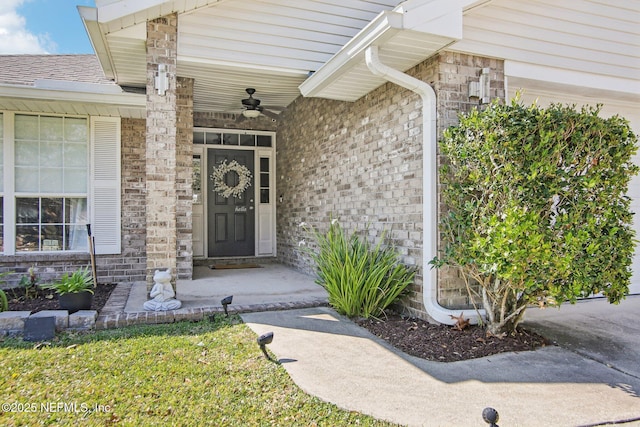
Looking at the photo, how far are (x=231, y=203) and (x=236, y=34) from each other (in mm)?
3899

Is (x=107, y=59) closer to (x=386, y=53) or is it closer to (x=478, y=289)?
(x=386, y=53)

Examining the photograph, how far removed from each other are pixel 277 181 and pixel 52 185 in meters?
3.83

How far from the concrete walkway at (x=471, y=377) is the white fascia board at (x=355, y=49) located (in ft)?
8.31

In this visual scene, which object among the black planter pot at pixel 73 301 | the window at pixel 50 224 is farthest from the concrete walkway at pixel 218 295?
the window at pixel 50 224

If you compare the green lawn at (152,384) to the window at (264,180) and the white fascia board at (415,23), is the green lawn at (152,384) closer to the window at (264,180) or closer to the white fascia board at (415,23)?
the white fascia board at (415,23)

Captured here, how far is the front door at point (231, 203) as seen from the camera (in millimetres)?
8141

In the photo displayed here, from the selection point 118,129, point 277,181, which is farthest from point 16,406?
point 277,181

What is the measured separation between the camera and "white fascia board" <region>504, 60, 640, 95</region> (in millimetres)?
4406

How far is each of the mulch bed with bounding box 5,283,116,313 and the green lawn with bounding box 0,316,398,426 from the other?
89 centimetres

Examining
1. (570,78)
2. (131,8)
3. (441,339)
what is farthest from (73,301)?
(570,78)

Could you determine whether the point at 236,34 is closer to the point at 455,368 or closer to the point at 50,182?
the point at 50,182

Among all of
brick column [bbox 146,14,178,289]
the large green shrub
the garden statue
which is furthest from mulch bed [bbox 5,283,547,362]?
brick column [bbox 146,14,178,289]

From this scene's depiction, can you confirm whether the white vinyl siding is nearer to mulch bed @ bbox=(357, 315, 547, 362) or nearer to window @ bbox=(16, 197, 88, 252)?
mulch bed @ bbox=(357, 315, 547, 362)

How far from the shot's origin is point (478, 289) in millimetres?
4215
